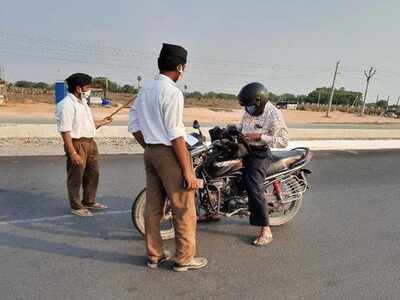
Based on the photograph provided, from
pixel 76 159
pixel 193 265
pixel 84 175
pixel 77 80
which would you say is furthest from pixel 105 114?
pixel 193 265

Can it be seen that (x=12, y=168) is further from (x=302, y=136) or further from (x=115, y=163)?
(x=302, y=136)

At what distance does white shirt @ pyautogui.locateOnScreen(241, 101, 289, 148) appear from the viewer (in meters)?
3.71

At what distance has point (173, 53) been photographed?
2.79m

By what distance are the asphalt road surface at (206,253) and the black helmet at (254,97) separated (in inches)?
57.1

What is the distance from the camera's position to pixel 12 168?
6.73m

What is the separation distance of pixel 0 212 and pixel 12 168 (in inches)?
102

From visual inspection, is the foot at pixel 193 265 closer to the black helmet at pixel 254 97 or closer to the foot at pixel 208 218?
the foot at pixel 208 218

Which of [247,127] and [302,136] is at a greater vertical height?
[247,127]

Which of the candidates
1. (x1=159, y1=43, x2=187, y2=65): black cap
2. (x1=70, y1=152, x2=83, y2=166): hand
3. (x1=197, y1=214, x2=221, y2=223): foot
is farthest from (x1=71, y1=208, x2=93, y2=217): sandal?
(x1=159, y1=43, x2=187, y2=65): black cap

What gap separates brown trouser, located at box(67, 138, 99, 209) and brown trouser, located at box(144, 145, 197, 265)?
5.44ft

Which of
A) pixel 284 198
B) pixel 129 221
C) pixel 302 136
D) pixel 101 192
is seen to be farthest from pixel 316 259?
pixel 302 136

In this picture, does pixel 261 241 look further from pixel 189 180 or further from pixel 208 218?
pixel 189 180

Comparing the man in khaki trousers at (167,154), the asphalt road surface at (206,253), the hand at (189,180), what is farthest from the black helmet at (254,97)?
the asphalt road surface at (206,253)

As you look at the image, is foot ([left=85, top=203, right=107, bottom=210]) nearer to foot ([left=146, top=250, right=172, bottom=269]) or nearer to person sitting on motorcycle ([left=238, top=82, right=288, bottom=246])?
foot ([left=146, top=250, right=172, bottom=269])
